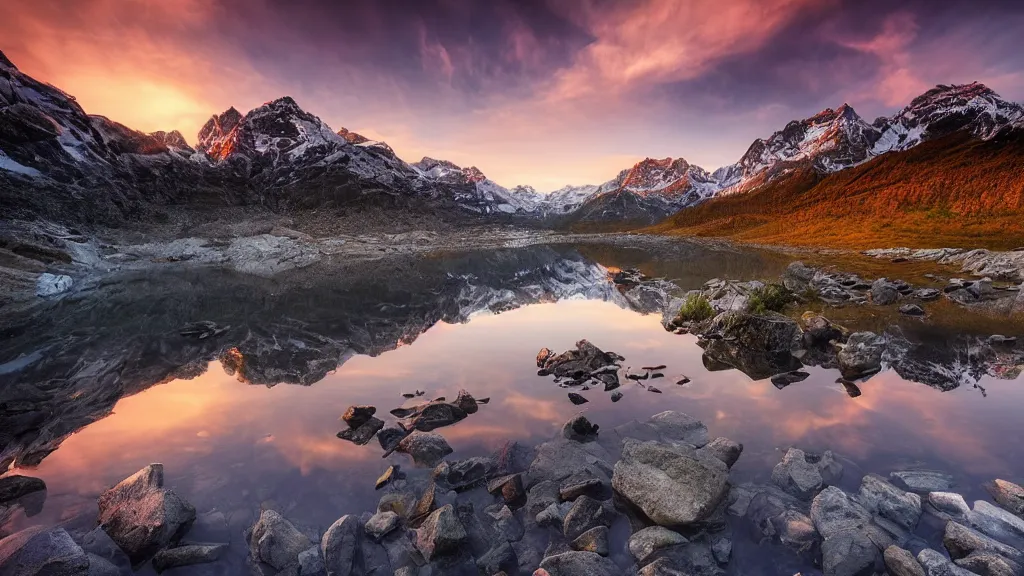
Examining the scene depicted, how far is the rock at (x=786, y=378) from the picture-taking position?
13.3 meters

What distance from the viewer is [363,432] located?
11008mm

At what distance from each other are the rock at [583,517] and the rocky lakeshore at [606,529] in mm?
23

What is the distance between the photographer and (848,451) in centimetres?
921

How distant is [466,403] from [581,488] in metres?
5.14

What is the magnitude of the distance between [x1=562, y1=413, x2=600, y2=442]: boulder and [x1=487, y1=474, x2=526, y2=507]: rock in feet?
7.26

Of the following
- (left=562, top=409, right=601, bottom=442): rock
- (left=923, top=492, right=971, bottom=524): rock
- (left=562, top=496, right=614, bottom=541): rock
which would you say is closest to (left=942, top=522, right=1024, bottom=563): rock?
(left=923, top=492, right=971, bottom=524): rock

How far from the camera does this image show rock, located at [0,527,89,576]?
20.0 ft

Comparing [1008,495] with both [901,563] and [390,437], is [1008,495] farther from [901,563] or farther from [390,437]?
[390,437]

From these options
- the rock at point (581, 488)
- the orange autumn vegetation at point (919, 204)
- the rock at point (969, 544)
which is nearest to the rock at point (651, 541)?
the rock at point (581, 488)

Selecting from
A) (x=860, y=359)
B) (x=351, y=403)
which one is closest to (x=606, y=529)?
(x=351, y=403)

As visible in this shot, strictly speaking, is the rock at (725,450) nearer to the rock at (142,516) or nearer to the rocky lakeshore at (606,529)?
the rocky lakeshore at (606,529)

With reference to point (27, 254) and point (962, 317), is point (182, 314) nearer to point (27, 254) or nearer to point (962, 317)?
point (27, 254)

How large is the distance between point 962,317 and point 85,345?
1820 inches

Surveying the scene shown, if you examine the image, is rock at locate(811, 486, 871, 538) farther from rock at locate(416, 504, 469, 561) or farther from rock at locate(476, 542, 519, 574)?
rock at locate(416, 504, 469, 561)
